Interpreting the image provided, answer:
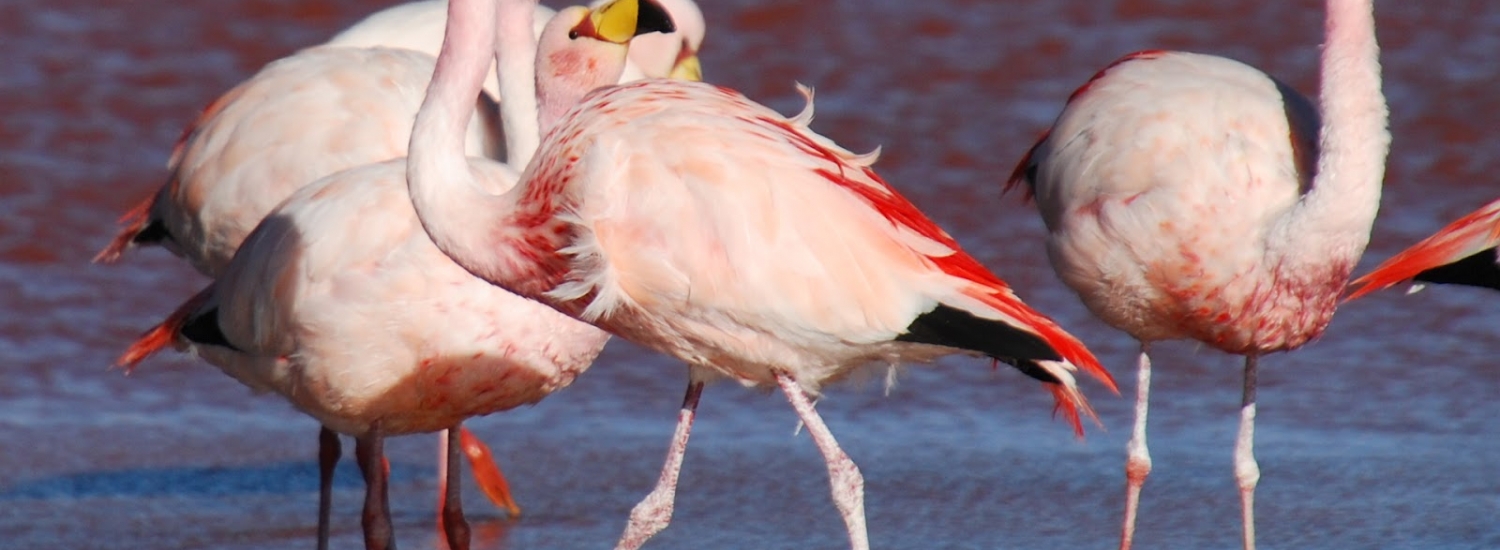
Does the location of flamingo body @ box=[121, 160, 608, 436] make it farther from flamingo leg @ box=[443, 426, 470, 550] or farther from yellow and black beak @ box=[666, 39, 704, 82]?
yellow and black beak @ box=[666, 39, 704, 82]

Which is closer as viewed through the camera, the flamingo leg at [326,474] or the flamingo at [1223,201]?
the flamingo at [1223,201]

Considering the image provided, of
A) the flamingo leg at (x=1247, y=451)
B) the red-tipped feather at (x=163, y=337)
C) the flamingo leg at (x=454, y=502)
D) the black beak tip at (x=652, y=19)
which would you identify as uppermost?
the black beak tip at (x=652, y=19)

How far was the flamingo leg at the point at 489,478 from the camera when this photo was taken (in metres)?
6.10

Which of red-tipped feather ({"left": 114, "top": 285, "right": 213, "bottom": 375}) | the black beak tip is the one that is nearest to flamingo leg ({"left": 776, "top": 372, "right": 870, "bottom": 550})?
the black beak tip

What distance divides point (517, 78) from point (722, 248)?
1.63 m

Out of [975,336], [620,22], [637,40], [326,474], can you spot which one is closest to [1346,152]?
[975,336]

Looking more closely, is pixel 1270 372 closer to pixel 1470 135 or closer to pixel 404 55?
pixel 1470 135

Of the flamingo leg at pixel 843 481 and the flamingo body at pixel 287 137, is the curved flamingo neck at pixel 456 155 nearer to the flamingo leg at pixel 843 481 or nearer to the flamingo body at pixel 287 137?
the flamingo leg at pixel 843 481

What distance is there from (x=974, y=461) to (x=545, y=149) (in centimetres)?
248

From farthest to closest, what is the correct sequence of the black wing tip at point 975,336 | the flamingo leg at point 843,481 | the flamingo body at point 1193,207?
the flamingo body at point 1193,207 < the flamingo leg at point 843,481 < the black wing tip at point 975,336

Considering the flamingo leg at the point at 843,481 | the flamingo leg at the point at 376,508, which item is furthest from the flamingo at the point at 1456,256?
the flamingo leg at the point at 376,508

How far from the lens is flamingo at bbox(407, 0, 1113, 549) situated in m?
4.16

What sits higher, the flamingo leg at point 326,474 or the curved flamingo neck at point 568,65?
the curved flamingo neck at point 568,65

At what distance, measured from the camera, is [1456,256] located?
4.96m
